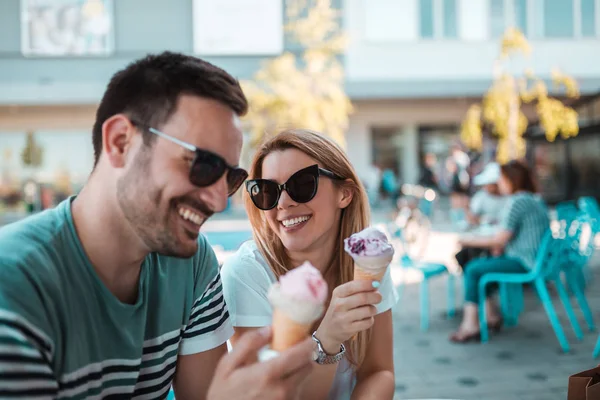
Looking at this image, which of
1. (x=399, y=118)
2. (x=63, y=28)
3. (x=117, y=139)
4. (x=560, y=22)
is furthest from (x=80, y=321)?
(x=560, y=22)

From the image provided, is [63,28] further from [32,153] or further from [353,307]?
[353,307]

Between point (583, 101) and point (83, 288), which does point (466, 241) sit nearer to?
point (83, 288)

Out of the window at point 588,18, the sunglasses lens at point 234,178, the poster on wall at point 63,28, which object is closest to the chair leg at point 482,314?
the sunglasses lens at point 234,178

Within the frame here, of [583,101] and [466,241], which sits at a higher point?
[583,101]

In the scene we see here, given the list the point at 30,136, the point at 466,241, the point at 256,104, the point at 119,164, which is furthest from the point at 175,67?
the point at 30,136

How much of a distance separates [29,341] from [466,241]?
4860mm

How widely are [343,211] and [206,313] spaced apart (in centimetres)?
80

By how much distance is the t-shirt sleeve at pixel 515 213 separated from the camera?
5.09 meters

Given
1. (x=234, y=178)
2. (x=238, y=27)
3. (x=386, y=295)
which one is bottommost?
(x=386, y=295)

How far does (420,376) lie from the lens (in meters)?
4.46

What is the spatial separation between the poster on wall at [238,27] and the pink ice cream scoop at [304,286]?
18173mm

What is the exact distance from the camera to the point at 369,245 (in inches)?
59.2

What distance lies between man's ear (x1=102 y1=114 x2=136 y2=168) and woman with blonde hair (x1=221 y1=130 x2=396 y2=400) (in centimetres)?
74

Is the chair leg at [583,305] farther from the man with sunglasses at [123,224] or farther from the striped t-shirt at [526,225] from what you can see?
the man with sunglasses at [123,224]
